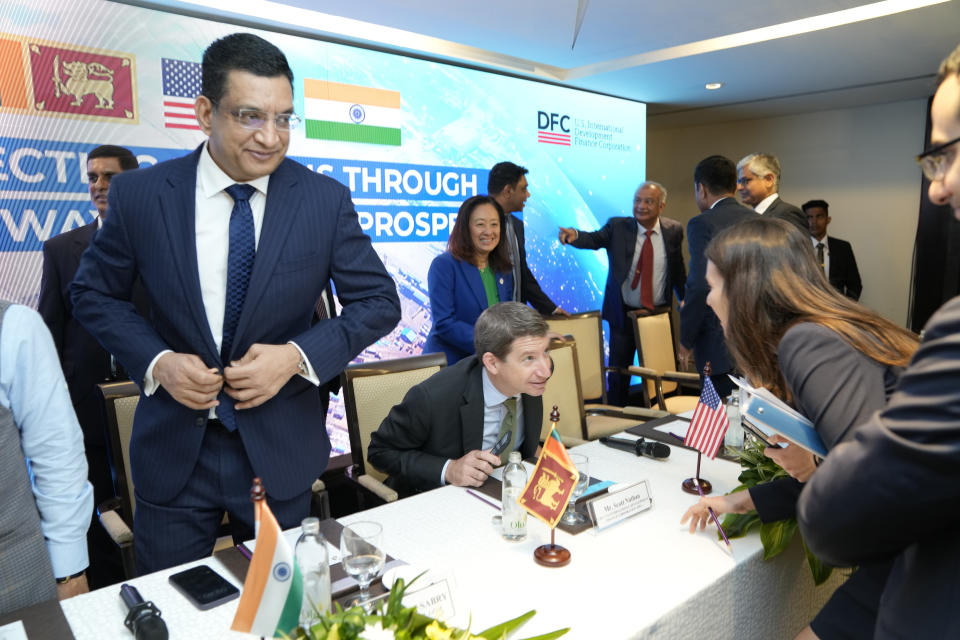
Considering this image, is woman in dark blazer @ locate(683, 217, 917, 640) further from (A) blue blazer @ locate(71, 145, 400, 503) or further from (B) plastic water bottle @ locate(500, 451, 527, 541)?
(A) blue blazer @ locate(71, 145, 400, 503)

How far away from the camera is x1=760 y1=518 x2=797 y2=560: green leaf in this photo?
142 centimetres

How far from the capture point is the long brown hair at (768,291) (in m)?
1.33

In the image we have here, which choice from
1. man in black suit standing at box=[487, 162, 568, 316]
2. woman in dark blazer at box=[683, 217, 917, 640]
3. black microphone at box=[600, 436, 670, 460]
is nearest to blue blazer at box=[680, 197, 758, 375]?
man in black suit standing at box=[487, 162, 568, 316]

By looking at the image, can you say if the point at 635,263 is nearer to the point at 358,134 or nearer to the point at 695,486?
the point at 358,134

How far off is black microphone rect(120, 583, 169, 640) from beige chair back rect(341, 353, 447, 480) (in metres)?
1.08

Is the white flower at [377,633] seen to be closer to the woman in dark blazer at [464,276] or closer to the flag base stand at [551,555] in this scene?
the flag base stand at [551,555]

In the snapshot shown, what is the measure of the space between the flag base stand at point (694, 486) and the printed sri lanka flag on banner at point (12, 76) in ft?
10.7

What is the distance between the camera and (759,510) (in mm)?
1453

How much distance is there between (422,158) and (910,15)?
3125 mm

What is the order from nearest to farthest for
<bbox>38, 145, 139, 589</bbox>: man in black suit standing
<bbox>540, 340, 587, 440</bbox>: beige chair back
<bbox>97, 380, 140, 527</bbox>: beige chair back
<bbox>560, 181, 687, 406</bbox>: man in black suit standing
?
<bbox>97, 380, 140, 527</bbox>: beige chair back < <bbox>38, 145, 139, 589</bbox>: man in black suit standing < <bbox>540, 340, 587, 440</bbox>: beige chair back < <bbox>560, 181, 687, 406</bbox>: man in black suit standing

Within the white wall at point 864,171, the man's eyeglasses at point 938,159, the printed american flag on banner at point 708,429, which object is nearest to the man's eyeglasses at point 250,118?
the man's eyeglasses at point 938,159

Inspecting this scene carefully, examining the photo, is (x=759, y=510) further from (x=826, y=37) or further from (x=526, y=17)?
(x=826, y=37)

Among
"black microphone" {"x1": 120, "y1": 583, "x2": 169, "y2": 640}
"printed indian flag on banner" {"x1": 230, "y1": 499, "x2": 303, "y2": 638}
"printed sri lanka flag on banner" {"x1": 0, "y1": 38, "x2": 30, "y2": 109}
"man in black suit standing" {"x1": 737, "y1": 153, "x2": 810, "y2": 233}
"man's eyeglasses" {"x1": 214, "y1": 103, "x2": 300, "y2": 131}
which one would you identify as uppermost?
Answer: "printed sri lanka flag on banner" {"x1": 0, "y1": 38, "x2": 30, "y2": 109}

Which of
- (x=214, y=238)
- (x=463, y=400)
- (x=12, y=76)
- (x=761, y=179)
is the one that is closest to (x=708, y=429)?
(x=463, y=400)
